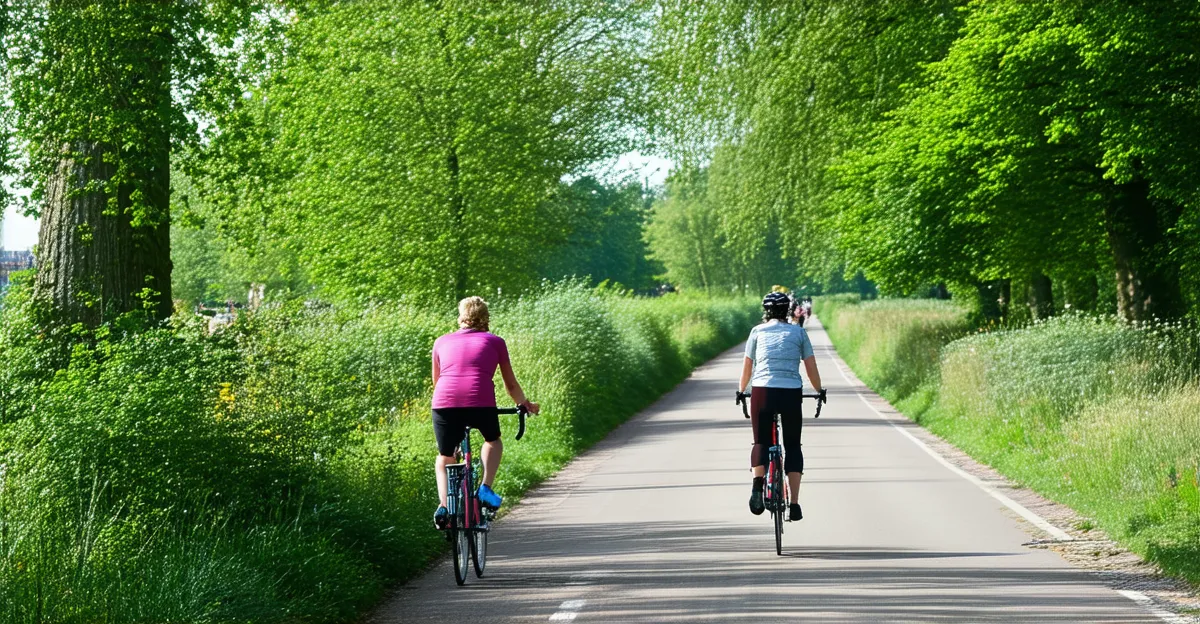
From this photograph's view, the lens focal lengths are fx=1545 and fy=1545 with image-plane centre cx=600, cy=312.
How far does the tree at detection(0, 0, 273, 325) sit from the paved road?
4735 mm

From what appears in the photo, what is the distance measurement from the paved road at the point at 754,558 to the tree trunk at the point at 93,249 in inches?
180

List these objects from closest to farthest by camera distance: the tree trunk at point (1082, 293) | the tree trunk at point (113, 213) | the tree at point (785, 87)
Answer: the tree trunk at point (113, 213)
the tree at point (785, 87)
the tree trunk at point (1082, 293)

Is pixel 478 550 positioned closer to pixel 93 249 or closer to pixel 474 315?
pixel 474 315

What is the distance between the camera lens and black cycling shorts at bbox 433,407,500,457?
10.8 m

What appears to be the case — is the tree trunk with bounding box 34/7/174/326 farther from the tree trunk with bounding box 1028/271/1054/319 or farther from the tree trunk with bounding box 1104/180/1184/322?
the tree trunk with bounding box 1028/271/1054/319

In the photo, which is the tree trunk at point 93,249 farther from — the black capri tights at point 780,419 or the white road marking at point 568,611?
the white road marking at point 568,611

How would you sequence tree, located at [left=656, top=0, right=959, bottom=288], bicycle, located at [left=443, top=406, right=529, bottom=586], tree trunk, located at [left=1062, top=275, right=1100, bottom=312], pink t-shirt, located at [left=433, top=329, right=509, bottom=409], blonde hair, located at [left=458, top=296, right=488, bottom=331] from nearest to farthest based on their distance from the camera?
bicycle, located at [left=443, top=406, right=529, bottom=586], pink t-shirt, located at [left=433, top=329, right=509, bottom=409], blonde hair, located at [left=458, top=296, right=488, bottom=331], tree, located at [left=656, top=0, right=959, bottom=288], tree trunk, located at [left=1062, top=275, right=1100, bottom=312]

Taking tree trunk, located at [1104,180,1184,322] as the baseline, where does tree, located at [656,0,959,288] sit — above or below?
above

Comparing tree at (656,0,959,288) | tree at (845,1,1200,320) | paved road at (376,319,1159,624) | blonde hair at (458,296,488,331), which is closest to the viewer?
paved road at (376,319,1159,624)

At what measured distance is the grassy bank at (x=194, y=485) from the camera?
28.8ft

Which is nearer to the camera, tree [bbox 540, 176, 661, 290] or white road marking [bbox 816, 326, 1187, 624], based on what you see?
white road marking [bbox 816, 326, 1187, 624]

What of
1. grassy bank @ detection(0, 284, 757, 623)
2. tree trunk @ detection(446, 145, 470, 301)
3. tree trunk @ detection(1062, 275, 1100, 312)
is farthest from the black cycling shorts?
tree trunk @ detection(1062, 275, 1100, 312)

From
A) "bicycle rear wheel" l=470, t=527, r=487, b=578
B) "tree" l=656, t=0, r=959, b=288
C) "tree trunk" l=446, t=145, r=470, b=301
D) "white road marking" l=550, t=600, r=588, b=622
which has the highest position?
"tree" l=656, t=0, r=959, b=288

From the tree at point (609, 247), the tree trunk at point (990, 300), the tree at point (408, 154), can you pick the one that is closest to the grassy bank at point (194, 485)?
the tree at point (408, 154)
